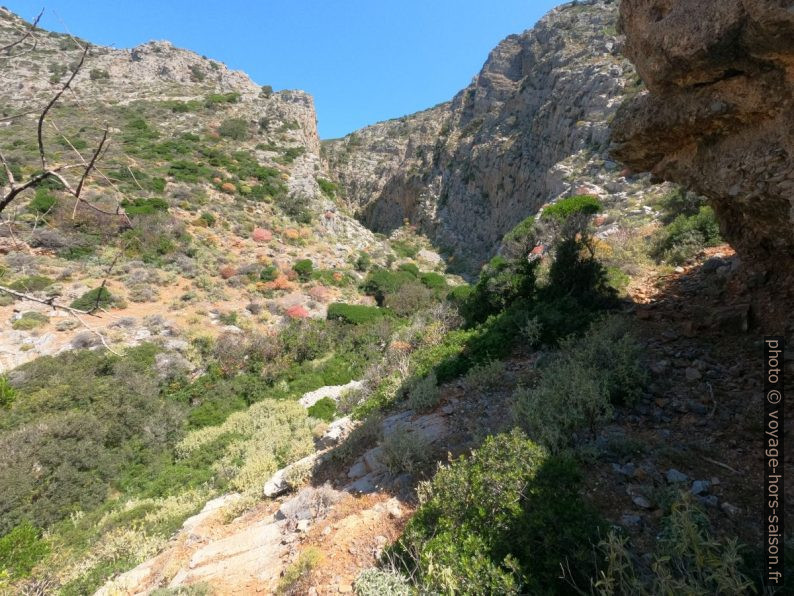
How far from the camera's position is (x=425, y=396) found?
6605 millimetres

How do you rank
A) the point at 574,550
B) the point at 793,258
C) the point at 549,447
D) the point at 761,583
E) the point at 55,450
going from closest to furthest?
1. the point at 761,583
2. the point at 574,550
3. the point at 549,447
4. the point at 793,258
5. the point at 55,450

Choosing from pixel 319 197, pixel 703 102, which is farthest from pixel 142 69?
pixel 703 102

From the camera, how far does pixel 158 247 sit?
18.0m

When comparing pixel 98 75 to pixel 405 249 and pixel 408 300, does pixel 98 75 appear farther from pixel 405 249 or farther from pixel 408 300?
pixel 408 300

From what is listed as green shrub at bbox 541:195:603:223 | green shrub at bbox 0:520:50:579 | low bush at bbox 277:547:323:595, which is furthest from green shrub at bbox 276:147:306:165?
low bush at bbox 277:547:323:595

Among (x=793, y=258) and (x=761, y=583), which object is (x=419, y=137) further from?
(x=761, y=583)

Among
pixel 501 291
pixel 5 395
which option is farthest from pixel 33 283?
pixel 501 291

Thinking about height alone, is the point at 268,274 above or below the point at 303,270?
above

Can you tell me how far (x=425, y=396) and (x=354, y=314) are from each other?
10.2 meters

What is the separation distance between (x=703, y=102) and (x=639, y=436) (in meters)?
3.62

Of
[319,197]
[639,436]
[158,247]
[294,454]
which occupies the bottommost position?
[294,454]

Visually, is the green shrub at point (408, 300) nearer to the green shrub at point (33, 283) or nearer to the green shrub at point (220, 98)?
the green shrub at point (33, 283)

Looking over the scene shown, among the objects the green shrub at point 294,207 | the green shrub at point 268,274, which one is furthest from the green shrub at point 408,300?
the green shrub at point 294,207

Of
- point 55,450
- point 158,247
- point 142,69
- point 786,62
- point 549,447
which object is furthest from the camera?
point 142,69
